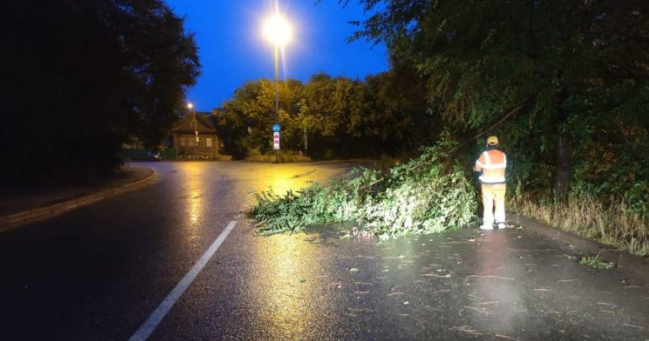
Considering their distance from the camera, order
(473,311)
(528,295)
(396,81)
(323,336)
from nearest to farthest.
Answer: (323,336)
(473,311)
(528,295)
(396,81)

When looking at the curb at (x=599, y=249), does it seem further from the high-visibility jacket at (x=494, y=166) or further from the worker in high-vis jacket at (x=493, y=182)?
the high-visibility jacket at (x=494, y=166)

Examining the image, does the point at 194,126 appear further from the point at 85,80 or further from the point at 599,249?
the point at 599,249

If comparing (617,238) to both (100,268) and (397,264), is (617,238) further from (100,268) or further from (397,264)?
(100,268)

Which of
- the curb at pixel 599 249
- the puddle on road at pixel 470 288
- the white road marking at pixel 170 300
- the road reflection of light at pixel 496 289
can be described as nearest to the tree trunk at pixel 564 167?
the curb at pixel 599 249

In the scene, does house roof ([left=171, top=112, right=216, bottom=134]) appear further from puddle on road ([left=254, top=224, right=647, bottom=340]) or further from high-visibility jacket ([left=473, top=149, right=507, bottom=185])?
puddle on road ([left=254, top=224, right=647, bottom=340])

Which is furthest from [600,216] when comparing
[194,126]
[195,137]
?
[194,126]

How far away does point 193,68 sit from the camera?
73.8 feet

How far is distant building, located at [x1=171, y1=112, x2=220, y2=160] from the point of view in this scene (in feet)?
200

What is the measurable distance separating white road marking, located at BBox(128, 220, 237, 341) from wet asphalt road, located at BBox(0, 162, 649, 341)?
7cm

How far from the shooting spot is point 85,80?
58.1 feet

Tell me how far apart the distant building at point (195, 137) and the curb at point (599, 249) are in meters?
54.3

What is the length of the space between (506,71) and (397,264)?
394 centimetres

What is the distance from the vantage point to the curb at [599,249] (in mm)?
5918

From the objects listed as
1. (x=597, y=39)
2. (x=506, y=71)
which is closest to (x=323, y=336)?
(x=506, y=71)
